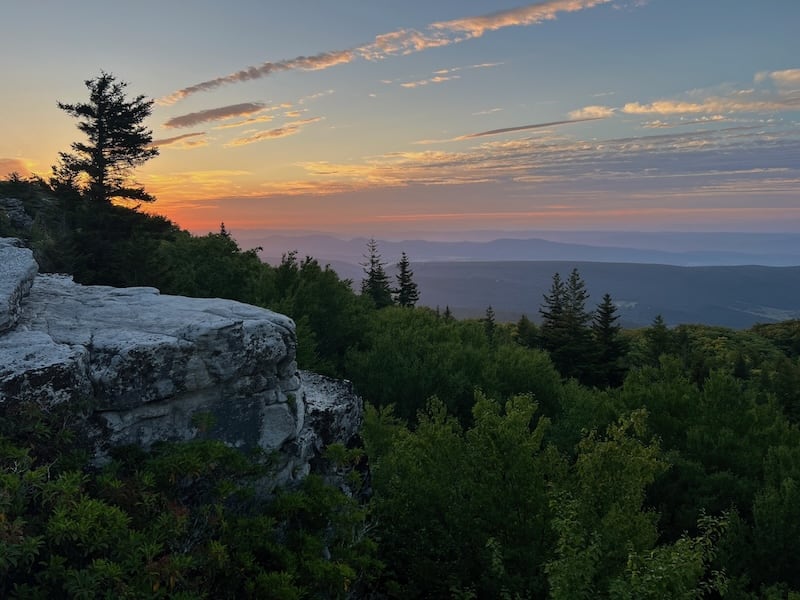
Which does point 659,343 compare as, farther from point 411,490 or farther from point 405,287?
point 411,490

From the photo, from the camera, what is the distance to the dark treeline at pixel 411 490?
822 cm

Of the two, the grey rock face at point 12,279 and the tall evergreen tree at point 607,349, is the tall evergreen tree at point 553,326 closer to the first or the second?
the tall evergreen tree at point 607,349

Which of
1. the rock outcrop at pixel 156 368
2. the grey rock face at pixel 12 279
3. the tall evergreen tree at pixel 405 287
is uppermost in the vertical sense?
the grey rock face at pixel 12 279

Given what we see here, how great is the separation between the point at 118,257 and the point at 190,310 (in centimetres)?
1953

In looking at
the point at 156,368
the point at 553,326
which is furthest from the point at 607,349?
the point at 156,368

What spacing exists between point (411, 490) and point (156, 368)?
10.1 m

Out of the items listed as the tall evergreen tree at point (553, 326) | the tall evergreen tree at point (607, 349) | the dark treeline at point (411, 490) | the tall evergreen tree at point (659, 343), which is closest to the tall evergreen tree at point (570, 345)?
the tall evergreen tree at point (553, 326)

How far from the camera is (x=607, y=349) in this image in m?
56.8

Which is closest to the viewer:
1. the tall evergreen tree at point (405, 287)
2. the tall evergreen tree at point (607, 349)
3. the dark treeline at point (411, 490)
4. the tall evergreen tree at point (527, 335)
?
the dark treeline at point (411, 490)

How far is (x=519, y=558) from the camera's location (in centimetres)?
1547

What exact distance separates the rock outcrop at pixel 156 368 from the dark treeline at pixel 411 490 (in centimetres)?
61

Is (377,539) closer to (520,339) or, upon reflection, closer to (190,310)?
→ (190,310)

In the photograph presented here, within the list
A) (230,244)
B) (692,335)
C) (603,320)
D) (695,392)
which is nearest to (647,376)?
(695,392)

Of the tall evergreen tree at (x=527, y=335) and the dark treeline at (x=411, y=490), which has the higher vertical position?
the dark treeline at (x=411, y=490)
